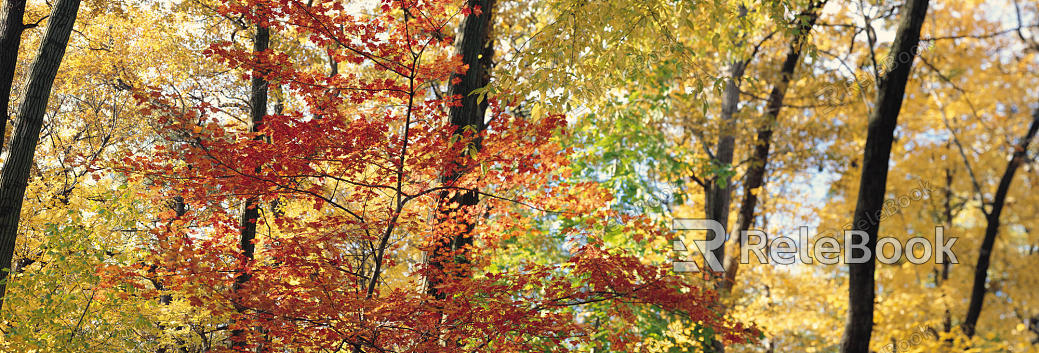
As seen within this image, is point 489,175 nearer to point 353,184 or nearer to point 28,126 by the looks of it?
point 353,184

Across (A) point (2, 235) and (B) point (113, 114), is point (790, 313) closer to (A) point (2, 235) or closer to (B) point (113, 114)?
(A) point (2, 235)

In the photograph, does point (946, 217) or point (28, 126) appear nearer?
point (28, 126)

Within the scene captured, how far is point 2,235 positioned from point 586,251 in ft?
15.3

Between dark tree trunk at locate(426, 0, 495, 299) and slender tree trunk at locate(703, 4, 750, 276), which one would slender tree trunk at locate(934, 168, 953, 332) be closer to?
slender tree trunk at locate(703, 4, 750, 276)

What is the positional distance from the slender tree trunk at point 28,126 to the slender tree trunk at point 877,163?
271 inches

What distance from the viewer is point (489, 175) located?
4.84 meters

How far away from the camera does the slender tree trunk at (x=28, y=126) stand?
502 centimetres

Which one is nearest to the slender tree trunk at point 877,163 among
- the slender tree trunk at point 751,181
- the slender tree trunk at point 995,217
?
the slender tree trunk at point 751,181

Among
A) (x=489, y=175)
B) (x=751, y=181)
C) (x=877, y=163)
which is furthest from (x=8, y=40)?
Result: (x=751, y=181)

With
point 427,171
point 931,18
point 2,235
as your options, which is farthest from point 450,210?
point 931,18

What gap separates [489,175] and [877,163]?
3.35 m

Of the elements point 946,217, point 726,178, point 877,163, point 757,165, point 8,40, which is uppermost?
point 946,217

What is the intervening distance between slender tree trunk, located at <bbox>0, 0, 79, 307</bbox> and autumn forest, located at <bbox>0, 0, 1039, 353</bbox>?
0.02 metres

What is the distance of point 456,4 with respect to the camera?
654 cm
